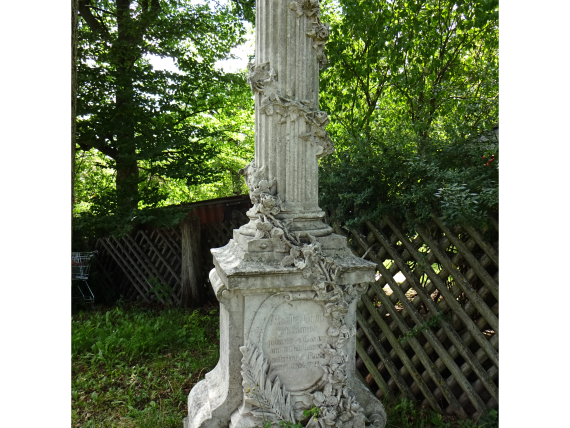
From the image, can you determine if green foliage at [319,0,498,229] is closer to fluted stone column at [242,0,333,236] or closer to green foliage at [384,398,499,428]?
fluted stone column at [242,0,333,236]

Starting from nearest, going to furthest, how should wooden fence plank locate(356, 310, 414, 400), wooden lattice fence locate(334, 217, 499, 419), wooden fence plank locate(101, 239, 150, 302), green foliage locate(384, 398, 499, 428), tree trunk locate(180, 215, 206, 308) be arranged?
green foliage locate(384, 398, 499, 428) → wooden lattice fence locate(334, 217, 499, 419) → wooden fence plank locate(356, 310, 414, 400) → tree trunk locate(180, 215, 206, 308) → wooden fence plank locate(101, 239, 150, 302)

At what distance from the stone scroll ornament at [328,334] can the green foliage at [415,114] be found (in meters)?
1.25

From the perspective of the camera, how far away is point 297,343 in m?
2.88

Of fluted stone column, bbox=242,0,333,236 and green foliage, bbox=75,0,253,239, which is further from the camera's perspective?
green foliage, bbox=75,0,253,239

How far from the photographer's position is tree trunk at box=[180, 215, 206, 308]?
6.59 metres

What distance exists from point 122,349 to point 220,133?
317 cm

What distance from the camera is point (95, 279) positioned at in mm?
7551

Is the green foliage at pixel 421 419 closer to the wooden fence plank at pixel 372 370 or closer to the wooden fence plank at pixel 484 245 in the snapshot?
the wooden fence plank at pixel 372 370

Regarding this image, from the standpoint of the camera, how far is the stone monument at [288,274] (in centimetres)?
277

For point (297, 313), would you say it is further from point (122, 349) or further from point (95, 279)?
point (95, 279)

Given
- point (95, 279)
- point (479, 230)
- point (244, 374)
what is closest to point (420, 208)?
point (479, 230)

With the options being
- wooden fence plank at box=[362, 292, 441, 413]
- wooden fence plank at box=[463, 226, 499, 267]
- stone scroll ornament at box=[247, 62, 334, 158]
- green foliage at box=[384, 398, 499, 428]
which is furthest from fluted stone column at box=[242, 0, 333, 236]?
green foliage at box=[384, 398, 499, 428]

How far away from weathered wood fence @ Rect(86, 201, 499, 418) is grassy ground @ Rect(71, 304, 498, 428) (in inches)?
9.5

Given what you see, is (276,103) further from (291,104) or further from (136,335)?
(136,335)
